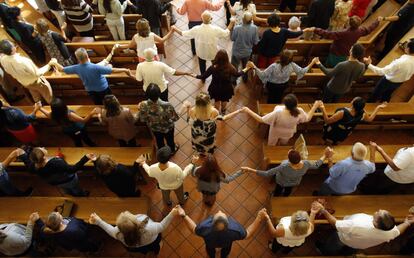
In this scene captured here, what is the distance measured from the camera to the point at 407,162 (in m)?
3.82

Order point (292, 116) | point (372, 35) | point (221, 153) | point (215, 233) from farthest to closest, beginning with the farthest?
point (372, 35) < point (221, 153) < point (292, 116) < point (215, 233)

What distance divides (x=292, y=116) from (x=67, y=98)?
13.8 feet

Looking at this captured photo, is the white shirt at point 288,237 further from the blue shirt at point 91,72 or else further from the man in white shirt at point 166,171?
the blue shirt at point 91,72

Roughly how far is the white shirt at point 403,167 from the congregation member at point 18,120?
4.83m

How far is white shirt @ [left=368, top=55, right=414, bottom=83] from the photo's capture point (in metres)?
4.56

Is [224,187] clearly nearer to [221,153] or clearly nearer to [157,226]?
[221,153]

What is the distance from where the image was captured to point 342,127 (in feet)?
14.3

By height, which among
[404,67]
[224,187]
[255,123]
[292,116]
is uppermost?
[404,67]

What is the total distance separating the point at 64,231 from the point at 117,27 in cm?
397

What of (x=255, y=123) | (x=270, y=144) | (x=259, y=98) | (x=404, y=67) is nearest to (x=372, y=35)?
(x=404, y=67)

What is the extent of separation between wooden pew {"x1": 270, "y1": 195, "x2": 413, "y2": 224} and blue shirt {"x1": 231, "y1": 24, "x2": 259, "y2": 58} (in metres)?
2.45

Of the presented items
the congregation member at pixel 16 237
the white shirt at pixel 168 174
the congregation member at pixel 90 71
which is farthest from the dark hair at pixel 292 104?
the congregation member at pixel 16 237

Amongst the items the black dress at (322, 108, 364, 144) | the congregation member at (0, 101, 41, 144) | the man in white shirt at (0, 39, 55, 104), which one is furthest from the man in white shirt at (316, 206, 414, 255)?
the man in white shirt at (0, 39, 55, 104)

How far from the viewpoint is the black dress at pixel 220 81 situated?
15.1 feet
